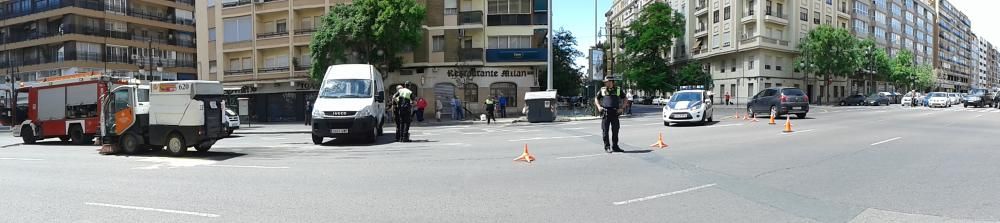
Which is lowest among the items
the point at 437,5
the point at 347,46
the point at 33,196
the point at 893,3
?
the point at 33,196

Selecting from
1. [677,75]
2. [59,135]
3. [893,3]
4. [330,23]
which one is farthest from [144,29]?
[893,3]

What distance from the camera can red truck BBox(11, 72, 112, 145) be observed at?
58.1 feet

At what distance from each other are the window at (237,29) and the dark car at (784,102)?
110 feet

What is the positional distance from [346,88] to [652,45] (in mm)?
51966

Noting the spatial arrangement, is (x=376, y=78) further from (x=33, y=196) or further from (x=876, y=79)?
(x=876, y=79)

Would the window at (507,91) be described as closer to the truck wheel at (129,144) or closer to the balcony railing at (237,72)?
the balcony railing at (237,72)

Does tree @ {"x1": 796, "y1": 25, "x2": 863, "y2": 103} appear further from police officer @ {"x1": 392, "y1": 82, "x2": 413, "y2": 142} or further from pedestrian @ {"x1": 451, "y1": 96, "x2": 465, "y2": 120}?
police officer @ {"x1": 392, "y1": 82, "x2": 413, "y2": 142}

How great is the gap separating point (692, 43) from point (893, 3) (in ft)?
137

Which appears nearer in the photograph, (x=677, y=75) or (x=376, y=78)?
(x=376, y=78)

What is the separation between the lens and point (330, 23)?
34031 millimetres

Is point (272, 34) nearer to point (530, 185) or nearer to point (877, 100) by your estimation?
point (530, 185)

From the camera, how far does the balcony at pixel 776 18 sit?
2180 inches

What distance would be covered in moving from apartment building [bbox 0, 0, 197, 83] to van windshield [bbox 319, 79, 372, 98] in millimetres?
41203

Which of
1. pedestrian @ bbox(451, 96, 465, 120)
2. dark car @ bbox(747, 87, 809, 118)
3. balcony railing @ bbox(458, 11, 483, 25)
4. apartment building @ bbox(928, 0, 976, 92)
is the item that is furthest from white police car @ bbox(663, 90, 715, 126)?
apartment building @ bbox(928, 0, 976, 92)
